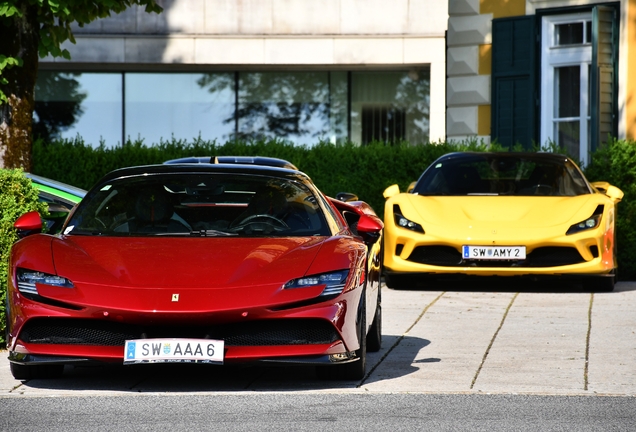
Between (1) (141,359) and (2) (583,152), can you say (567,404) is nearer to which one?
(1) (141,359)

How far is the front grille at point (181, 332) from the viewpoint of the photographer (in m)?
7.11

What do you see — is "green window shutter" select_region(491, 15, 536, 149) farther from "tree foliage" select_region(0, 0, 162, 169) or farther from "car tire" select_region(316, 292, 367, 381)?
"car tire" select_region(316, 292, 367, 381)

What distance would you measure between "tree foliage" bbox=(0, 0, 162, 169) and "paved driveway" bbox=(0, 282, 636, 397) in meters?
4.18

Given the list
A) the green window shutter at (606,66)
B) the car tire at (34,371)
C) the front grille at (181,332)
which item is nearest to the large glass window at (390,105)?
the green window shutter at (606,66)

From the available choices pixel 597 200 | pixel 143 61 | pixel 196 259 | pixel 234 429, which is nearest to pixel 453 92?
pixel 143 61

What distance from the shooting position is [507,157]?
1452cm

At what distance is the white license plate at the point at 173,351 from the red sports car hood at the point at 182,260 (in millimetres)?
323

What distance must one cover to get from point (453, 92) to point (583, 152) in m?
2.85

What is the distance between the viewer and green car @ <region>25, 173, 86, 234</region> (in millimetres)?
12133

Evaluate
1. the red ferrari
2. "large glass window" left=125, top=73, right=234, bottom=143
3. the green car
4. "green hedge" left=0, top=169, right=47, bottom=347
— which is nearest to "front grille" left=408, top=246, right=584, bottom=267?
the green car

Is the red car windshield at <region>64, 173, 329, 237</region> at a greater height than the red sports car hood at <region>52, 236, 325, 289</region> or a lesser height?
greater

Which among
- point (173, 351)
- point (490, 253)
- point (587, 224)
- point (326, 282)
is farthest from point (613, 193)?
point (173, 351)

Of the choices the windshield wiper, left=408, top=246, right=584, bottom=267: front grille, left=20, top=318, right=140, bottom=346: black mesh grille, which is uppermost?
the windshield wiper

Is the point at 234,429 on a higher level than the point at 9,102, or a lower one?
lower
